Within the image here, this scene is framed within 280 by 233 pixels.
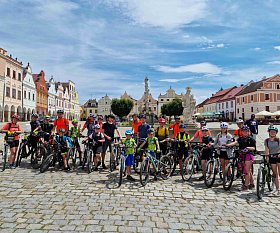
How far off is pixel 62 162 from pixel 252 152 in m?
5.94

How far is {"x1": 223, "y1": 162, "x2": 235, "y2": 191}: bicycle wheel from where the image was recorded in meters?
6.51

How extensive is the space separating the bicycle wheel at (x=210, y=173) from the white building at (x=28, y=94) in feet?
160

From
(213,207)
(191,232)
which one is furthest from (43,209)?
(213,207)

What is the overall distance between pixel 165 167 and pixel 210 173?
143cm

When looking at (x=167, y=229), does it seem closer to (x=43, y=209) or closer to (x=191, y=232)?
(x=191, y=232)

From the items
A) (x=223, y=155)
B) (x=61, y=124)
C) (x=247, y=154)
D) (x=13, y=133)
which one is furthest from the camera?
(x=61, y=124)

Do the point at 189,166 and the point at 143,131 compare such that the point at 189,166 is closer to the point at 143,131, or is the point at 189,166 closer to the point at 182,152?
the point at 182,152

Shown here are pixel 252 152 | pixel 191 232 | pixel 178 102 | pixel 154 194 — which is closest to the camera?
pixel 191 232

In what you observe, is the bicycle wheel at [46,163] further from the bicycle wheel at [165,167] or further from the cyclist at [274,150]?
the cyclist at [274,150]

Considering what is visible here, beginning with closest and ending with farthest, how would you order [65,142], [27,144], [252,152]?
[252,152] < [65,142] < [27,144]

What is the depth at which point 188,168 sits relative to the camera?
7.43 metres

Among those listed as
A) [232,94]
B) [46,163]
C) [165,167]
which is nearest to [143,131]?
[165,167]

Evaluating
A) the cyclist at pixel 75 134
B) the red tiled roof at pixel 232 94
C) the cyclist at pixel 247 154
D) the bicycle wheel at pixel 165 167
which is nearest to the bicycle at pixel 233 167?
the cyclist at pixel 247 154

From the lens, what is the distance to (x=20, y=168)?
8656mm
